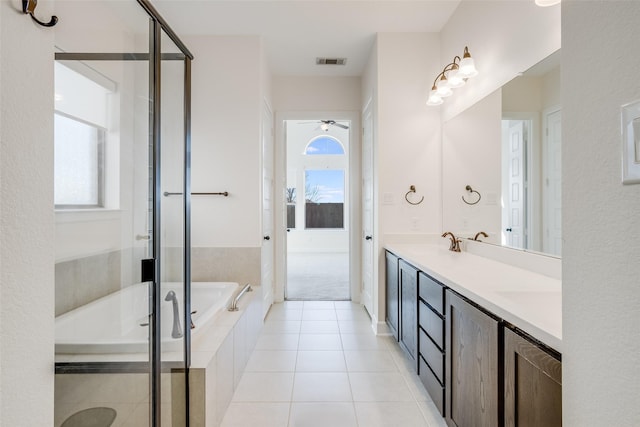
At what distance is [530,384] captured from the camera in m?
0.97

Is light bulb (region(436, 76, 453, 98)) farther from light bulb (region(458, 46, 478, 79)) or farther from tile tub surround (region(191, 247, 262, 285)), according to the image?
tile tub surround (region(191, 247, 262, 285))

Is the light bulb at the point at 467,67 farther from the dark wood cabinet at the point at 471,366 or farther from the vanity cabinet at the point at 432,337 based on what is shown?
the dark wood cabinet at the point at 471,366

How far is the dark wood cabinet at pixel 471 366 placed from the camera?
117cm

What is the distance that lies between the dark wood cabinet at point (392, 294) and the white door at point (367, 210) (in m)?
0.37

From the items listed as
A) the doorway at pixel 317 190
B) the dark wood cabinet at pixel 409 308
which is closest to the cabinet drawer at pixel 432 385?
the dark wood cabinet at pixel 409 308

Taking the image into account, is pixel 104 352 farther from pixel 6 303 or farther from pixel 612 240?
pixel 612 240

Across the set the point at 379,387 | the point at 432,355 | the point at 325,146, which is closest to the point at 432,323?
the point at 432,355

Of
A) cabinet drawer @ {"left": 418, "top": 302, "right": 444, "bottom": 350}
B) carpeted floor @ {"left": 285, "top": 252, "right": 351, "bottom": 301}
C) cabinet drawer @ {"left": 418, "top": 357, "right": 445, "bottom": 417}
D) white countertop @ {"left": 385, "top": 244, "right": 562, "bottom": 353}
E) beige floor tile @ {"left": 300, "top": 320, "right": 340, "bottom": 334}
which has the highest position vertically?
white countertop @ {"left": 385, "top": 244, "right": 562, "bottom": 353}

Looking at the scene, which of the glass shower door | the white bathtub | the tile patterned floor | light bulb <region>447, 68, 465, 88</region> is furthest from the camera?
light bulb <region>447, 68, 465, 88</region>

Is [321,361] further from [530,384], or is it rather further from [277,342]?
[530,384]

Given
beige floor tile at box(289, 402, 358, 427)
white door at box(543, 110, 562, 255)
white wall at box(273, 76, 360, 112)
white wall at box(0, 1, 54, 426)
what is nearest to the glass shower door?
beige floor tile at box(289, 402, 358, 427)

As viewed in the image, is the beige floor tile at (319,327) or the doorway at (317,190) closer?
the beige floor tile at (319,327)

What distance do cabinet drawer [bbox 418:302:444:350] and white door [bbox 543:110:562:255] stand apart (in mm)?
671

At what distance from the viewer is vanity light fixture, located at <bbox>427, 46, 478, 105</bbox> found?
92.3 inches
